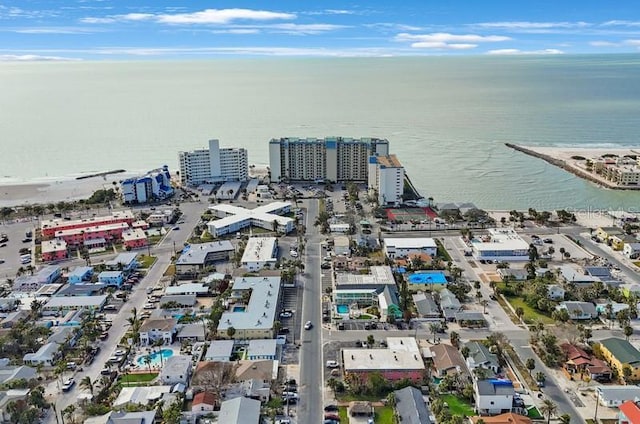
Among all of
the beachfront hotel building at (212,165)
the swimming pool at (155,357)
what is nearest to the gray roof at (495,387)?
the swimming pool at (155,357)

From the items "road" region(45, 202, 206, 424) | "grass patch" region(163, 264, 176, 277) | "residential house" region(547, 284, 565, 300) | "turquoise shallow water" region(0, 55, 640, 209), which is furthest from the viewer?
"turquoise shallow water" region(0, 55, 640, 209)

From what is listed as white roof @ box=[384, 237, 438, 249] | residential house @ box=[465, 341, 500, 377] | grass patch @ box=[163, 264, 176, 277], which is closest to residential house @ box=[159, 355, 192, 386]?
grass patch @ box=[163, 264, 176, 277]

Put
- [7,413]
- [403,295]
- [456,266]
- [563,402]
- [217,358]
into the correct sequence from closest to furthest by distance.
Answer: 1. [7,413]
2. [563,402]
3. [217,358]
4. [403,295]
5. [456,266]

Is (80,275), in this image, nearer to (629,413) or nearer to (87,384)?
(87,384)

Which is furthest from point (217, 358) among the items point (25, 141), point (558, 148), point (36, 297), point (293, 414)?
point (25, 141)

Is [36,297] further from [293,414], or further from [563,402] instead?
[563,402]

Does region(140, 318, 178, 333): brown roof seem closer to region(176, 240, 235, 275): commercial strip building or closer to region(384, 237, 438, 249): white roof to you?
region(176, 240, 235, 275): commercial strip building

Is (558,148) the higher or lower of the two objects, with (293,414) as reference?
higher
